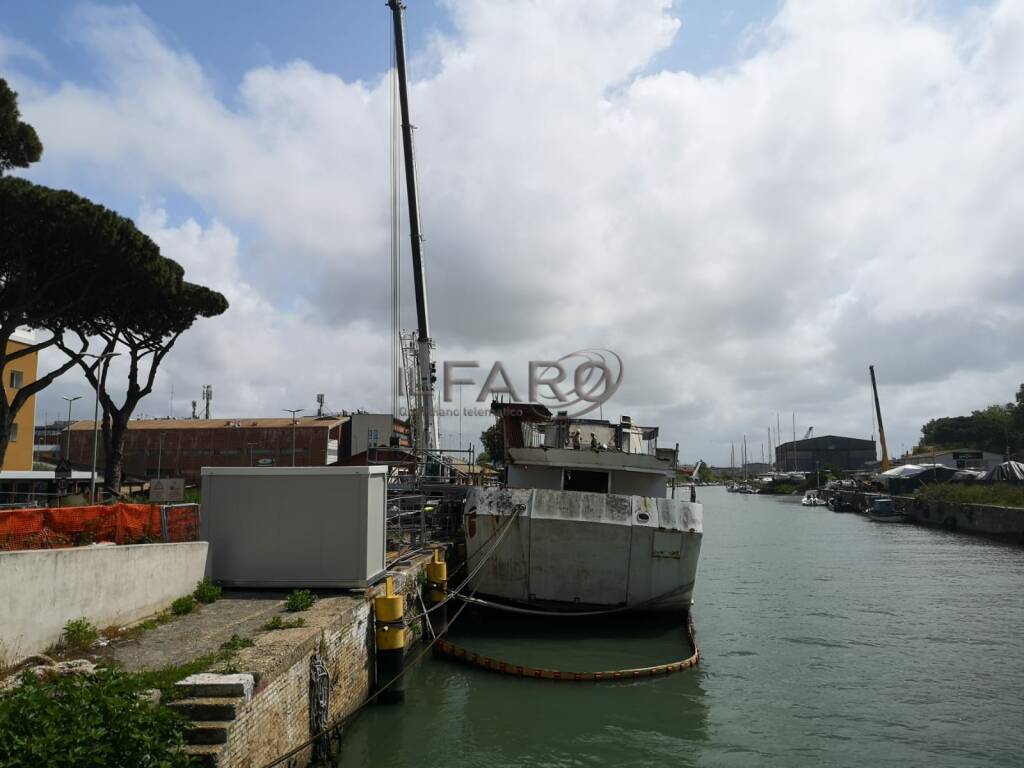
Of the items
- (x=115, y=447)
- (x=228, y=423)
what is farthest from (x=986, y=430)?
(x=115, y=447)

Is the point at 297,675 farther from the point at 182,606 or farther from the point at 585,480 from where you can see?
the point at 585,480

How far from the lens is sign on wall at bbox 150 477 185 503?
20.9 meters

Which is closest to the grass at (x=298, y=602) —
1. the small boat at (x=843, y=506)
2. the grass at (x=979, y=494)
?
the grass at (x=979, y=494)

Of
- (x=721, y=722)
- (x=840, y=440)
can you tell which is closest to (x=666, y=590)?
(x=721, y=722)

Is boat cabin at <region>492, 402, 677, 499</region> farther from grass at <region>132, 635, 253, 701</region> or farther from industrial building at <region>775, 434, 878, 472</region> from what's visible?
industrial building at <region>775, 434, 878, 472</region>

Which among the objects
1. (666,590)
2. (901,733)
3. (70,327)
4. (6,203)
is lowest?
(901,733)

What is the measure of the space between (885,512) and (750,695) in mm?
52176

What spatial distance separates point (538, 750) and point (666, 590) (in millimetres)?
6506

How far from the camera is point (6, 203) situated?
2091 cm

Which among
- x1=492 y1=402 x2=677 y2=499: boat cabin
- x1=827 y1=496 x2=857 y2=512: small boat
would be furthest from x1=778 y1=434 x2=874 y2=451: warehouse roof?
x1=492 y1=402 x2=677 y2=499: boat cabin

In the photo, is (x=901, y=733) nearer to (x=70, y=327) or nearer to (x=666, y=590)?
(x=666, y=590)

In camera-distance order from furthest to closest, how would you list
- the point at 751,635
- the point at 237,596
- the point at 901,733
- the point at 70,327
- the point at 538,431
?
the point at 70,327 → the point at 538,431 → the point at 751,635 → the point at 237,596 → the point at 901,733

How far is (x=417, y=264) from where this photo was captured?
31172 mm

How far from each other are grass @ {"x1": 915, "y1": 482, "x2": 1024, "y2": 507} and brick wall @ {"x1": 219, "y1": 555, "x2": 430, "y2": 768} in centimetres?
4400
